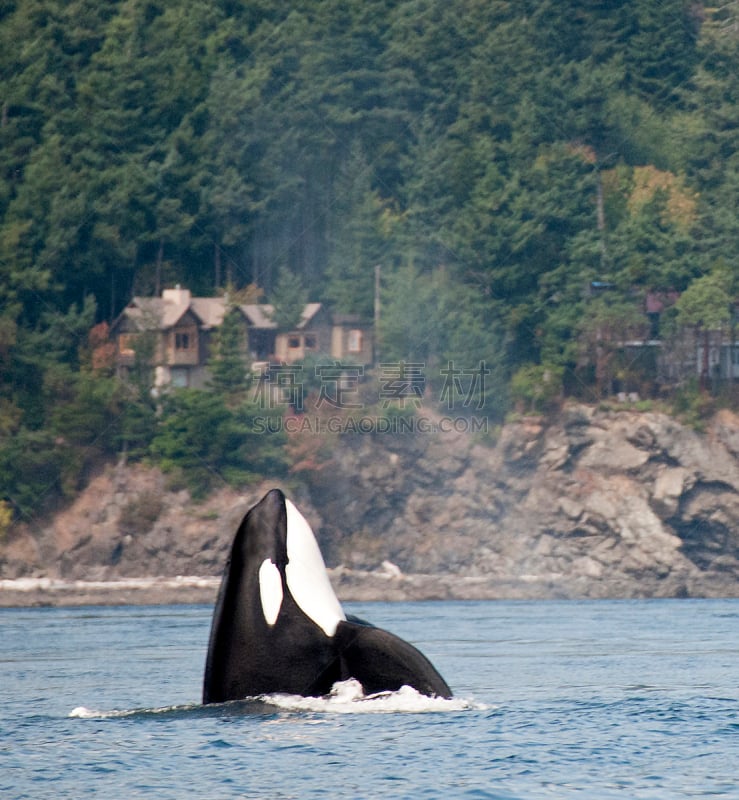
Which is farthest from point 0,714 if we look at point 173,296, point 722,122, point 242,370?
point 722,122

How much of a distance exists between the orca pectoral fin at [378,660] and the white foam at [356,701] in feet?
0.37

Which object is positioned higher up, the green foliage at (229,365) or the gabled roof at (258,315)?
the gabled roof at (258,315)

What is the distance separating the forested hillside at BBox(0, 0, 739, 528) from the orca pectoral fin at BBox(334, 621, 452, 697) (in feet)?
265

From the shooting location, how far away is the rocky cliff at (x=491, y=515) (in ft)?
289

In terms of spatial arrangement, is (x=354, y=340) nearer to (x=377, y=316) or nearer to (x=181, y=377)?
(x=377, y=316)

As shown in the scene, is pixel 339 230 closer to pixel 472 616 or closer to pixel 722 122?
pixel 722 122

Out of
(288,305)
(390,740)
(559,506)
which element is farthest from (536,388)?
(390,740)

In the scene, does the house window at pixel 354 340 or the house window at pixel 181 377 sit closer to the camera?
the house window at pixel 181 377

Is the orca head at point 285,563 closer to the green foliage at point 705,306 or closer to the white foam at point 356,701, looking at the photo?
the white foam at point 356,701

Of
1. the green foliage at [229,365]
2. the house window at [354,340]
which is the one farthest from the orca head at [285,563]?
the house window at [354,340]

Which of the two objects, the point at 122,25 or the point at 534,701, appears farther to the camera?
the point at 122,25

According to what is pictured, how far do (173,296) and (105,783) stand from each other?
311 ft

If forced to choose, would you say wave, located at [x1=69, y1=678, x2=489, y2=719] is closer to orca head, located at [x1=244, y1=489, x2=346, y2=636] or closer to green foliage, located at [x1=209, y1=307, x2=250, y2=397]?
Result: orca head, located at [x1=244, y1=489, x2=346, y2=636]

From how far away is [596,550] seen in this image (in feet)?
294
